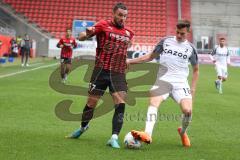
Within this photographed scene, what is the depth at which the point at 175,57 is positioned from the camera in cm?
888

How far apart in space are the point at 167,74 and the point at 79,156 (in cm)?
221

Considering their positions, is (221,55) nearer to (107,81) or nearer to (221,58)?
(221,58)

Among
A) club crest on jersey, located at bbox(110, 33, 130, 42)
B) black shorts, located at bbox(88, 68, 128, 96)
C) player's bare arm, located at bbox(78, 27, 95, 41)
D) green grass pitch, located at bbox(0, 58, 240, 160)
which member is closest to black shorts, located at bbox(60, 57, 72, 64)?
green grass pitch, located at bbox(0, 58, 240, 160)

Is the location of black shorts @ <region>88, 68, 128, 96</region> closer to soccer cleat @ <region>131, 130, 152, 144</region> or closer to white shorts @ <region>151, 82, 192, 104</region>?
white shorts @ <region>151, 82, 192, 104</region>

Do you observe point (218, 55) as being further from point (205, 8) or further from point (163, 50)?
point (205, 8)

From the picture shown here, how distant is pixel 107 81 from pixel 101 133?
148cm

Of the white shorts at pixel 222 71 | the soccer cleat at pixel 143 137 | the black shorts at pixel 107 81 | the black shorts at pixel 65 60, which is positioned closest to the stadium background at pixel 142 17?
the black shorts at pixel 65 60

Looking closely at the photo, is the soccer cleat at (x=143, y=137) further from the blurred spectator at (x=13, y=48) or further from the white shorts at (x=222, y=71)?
the blurred spectator at (x=13, y=48)

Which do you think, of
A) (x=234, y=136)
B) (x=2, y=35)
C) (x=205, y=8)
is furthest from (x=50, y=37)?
(x=234, y=136)

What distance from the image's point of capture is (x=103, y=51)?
866 cm

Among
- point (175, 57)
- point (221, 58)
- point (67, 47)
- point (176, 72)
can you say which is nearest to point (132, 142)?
point (176, 72)

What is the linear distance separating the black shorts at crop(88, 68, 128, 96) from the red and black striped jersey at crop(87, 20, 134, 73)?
78 mm

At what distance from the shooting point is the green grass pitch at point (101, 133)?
7789mm

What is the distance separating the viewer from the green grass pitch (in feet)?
25.6
